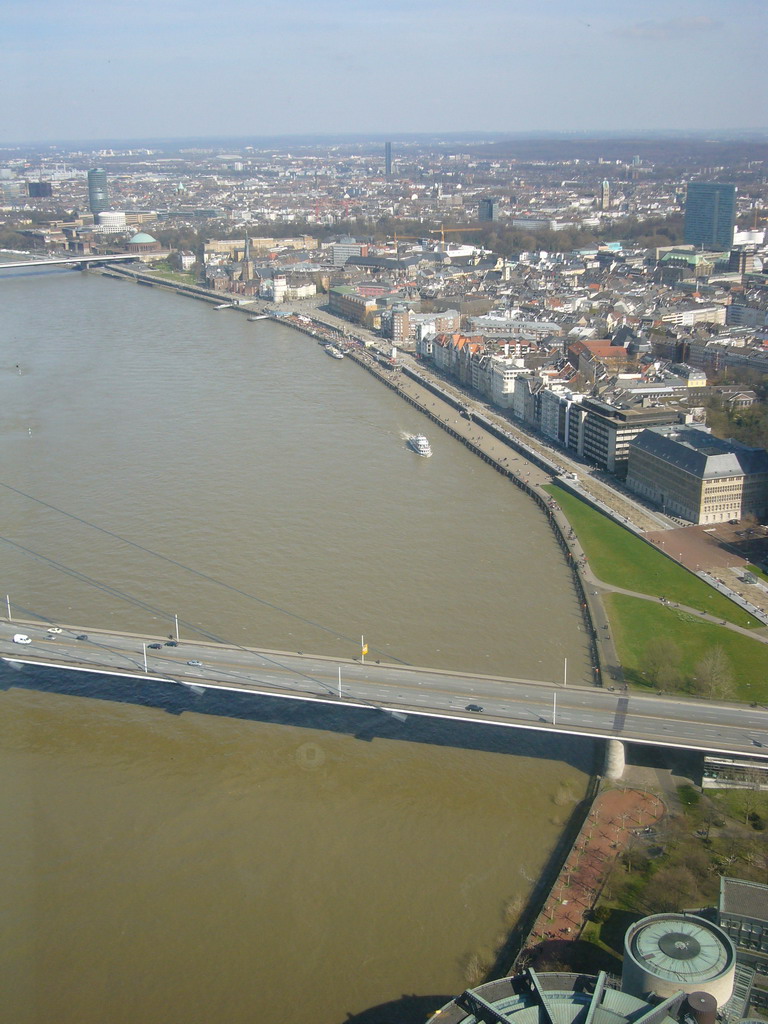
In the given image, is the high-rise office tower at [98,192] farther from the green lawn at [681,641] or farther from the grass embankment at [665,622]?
the green lawn at [681,641]

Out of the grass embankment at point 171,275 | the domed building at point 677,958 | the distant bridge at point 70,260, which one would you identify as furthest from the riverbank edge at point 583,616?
the distant bridge at point 70,260

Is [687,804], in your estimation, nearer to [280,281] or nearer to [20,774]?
[20,774]

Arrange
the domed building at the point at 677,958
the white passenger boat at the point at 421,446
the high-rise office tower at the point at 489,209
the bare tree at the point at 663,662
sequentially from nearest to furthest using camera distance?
the domed building at the point at 677,958, the bare tree at the point at 663,662, the white passenger boat at the point at 421,446, the high-rise office tower at the point at 489,209

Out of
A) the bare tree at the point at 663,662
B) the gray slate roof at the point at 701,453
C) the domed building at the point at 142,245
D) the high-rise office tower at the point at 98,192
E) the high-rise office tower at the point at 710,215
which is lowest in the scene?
the bare tree at the point at 663,662

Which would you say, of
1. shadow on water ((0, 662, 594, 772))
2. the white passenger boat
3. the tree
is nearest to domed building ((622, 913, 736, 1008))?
shadow on water ((0, 662, 594, 772))

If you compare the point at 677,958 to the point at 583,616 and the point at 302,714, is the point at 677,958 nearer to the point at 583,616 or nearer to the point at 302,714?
the point at 302,714

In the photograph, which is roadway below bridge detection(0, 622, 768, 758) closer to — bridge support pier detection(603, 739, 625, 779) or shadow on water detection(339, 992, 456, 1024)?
bridge support pier detection(603, 739, 625, 779)

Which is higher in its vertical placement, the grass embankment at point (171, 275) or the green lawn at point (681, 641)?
the grass embankment at point (171, 275)

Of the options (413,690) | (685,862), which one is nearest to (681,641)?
(413,690)
